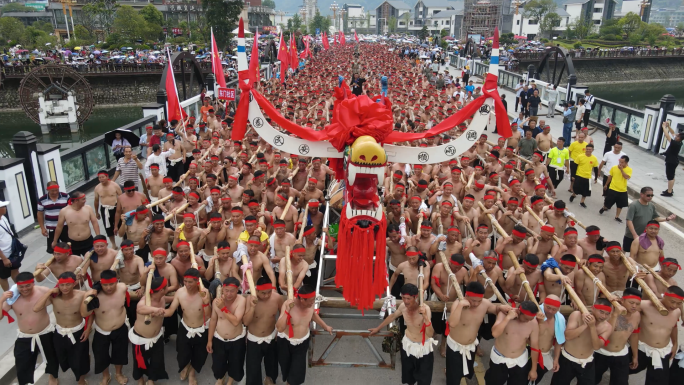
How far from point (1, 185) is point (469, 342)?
7.67 m

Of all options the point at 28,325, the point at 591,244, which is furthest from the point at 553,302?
the point at 28,325

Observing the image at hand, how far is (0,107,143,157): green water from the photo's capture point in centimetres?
2456

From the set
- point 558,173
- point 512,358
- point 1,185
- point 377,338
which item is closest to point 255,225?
point 377,338

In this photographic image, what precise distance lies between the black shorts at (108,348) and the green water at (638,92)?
40.4m

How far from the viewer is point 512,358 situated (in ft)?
14.9

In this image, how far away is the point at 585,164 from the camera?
9578mm

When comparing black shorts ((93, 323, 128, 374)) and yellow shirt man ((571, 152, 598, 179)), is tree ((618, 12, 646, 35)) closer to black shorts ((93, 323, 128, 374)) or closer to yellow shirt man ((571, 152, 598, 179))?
yellow shirt man ((571, 152, 598, 179))

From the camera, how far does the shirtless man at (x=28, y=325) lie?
15.3 feet

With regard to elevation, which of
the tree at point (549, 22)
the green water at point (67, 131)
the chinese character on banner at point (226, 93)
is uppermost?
the tree at point (549, 22)

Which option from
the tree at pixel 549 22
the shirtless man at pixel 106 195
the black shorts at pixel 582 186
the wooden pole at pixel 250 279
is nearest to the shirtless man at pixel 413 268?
the wooden pole at pixel 250 279

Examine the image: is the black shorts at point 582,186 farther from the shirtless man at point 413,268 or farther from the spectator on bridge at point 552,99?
the spectator on bridge at point 552,99

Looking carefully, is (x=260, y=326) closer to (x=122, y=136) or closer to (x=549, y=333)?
(x=549, y=333)

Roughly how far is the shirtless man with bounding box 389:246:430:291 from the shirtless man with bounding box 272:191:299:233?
75.3 inches

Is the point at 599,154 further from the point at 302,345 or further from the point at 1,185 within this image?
the point at 1,185
